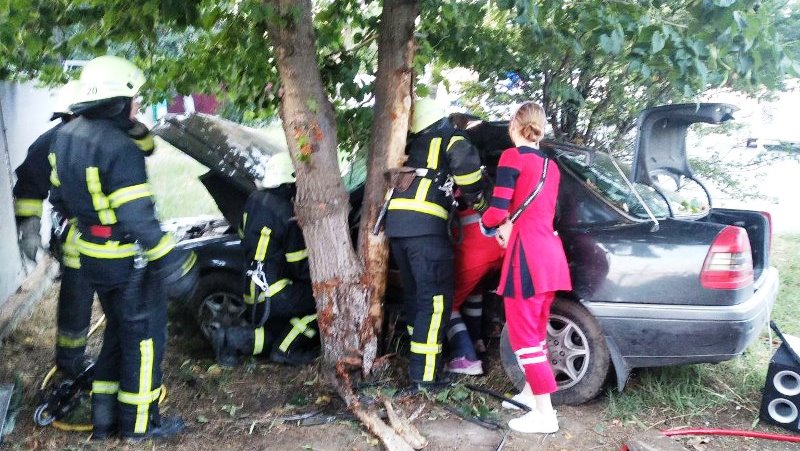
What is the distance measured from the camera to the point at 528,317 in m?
3.67

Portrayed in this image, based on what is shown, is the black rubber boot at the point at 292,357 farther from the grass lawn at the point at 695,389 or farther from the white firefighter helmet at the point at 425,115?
the white firefighter helmet at the point at 425,115

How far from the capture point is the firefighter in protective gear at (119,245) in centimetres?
328

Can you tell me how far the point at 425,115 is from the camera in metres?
4.24

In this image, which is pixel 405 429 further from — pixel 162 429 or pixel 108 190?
pixel 108 190

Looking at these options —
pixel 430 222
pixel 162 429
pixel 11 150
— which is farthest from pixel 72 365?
pixel 11 150

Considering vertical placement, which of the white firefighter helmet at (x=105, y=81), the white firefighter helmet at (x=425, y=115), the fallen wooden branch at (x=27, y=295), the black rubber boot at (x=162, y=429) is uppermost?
the white firefighter helmet at (x=105, y=81)

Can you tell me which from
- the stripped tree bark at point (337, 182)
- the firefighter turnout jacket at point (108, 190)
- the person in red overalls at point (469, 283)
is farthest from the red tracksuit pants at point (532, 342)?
the firefighter turnout jacket at point (108, 190)

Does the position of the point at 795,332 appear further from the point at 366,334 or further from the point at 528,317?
the point at 366,334

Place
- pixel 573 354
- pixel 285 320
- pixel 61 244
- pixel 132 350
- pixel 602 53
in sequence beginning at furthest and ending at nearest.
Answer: pixel 285 320, pixel 602 53, pixel 61 244, pixel 573 354, pixel 132 350

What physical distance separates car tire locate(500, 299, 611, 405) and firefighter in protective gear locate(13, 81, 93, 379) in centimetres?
265

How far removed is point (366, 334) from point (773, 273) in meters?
2.51

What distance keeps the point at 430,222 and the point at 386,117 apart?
28.0 inches

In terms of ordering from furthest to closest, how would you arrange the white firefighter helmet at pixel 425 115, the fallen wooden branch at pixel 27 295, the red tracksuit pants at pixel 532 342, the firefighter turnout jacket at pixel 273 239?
1. the fallen wooden branch at pixel 27 295
2. the firefighter turnout jacket at pixel 273 239
3. the white firefighter helmet at pixel 425 115
4. the red tracksuit pants at pixel 532 342

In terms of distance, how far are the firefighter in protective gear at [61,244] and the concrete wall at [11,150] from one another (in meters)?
1.46
